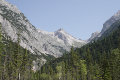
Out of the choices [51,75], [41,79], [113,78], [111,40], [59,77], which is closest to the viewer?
[113,78]

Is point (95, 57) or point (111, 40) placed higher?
point (111, 40)

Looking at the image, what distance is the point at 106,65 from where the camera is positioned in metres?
48.6

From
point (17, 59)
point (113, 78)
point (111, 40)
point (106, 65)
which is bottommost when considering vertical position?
point (113, 78)

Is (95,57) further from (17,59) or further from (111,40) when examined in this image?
(17,59)

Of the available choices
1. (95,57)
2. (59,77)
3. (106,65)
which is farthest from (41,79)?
(106,65)

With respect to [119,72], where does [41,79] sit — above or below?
below

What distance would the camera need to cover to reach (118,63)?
47.7m

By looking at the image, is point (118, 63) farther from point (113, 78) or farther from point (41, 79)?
point (41, 79)

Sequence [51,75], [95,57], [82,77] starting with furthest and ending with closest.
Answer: [95,57]
[51,75]
[82,77]

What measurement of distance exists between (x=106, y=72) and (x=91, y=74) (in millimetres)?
31542

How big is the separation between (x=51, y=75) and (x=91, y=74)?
4222cm

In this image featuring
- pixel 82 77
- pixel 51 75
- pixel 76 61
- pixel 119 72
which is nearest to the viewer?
pixel 119 72

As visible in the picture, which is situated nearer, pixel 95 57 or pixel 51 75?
pixel 51 75

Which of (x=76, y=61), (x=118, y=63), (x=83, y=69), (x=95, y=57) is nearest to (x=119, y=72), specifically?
(x=118, y=63)
